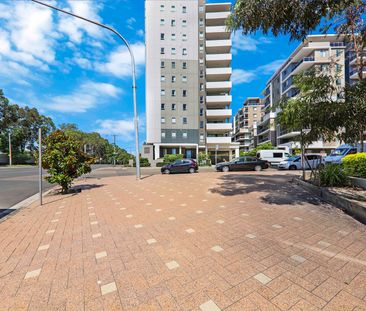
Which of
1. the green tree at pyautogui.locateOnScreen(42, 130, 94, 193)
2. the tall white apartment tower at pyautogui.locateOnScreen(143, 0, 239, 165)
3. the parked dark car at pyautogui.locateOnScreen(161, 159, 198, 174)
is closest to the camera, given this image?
the green tree at pyautogui.locateOnScreen(42, 130, 94, 193)

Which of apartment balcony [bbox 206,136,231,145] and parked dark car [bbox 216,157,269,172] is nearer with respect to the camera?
parked dark car [bbox 216,157,269,172]

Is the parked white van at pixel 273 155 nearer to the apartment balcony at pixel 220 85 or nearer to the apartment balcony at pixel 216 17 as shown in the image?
the apartment balcony at pixel 220 85

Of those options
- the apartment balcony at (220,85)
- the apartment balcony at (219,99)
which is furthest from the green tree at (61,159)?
the apartment balcony at (220,85)

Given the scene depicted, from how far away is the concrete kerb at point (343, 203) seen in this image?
4436mm

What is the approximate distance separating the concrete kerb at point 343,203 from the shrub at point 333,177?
49 cm

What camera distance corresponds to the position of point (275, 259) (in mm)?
2754

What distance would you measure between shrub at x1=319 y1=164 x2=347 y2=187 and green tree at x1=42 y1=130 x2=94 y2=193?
10434 millimetres

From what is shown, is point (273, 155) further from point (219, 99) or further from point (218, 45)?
point (218, 45)

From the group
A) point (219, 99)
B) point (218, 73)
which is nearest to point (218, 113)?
point (219, 99)

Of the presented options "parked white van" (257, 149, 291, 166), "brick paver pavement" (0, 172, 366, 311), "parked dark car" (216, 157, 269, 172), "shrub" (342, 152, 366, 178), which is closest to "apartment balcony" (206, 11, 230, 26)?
"parked white van" (257, 149, 291, 166)

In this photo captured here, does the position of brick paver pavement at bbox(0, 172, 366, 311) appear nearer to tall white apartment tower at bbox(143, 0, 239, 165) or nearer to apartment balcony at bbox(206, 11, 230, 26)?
tall white apartment tower at bbox(143, 0, 239, 165)

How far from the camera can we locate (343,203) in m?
5.29

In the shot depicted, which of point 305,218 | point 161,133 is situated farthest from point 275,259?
point 161,133

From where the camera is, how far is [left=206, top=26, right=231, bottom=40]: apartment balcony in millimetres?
34603
